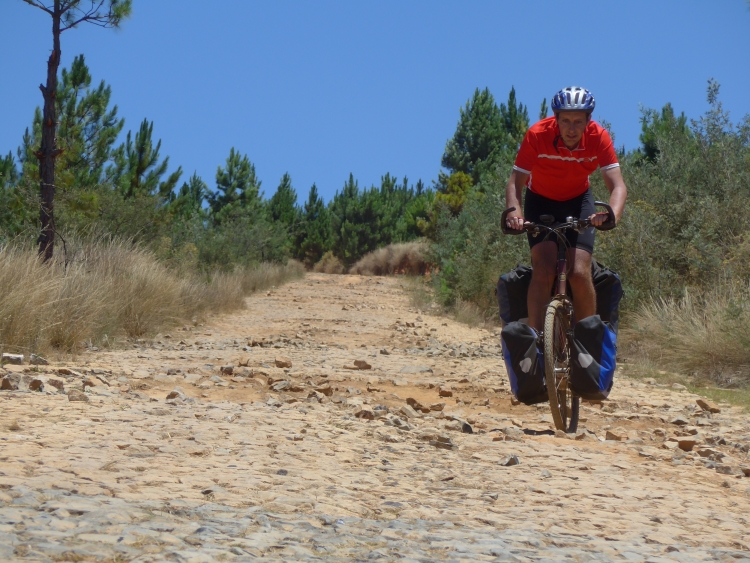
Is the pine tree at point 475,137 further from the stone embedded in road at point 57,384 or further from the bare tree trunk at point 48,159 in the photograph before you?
the stone embedded in road at point 57,384

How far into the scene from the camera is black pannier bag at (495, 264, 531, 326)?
6234 mm

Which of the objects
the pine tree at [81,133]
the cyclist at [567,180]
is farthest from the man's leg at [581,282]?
the pine tree at [81,133]

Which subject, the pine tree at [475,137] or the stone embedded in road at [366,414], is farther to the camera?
the pine tree at [475,137]

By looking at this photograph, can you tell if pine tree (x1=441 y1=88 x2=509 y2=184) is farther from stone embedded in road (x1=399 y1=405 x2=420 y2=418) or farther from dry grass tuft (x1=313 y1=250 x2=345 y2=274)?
stone embedded in road (x1=399 y1=405 x2=420 y2=418)

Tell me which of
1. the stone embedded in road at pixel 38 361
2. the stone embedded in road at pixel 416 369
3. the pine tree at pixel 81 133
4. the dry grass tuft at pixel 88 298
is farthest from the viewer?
the pine tree at pixel 81 133

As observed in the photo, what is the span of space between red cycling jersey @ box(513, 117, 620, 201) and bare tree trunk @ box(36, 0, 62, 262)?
7808 millimetres

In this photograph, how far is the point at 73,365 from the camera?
789 cm

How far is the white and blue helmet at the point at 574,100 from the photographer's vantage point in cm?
573

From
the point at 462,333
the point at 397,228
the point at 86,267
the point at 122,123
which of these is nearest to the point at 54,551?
the point at 86,267

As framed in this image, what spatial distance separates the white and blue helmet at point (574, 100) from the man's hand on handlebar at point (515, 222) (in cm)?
72

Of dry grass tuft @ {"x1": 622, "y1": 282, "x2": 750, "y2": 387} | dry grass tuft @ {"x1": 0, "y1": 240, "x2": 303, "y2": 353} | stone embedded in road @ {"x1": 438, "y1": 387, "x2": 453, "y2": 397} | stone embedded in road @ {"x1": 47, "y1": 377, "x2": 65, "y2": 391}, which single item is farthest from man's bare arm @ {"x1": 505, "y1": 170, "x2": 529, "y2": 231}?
dry grass tuft @ {"x1": 0, "y1": 240, "x2": 303, "y2": 353}

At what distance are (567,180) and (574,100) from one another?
21.0 inches

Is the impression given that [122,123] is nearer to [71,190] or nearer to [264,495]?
[71,190]

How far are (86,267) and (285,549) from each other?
33.7 ft
